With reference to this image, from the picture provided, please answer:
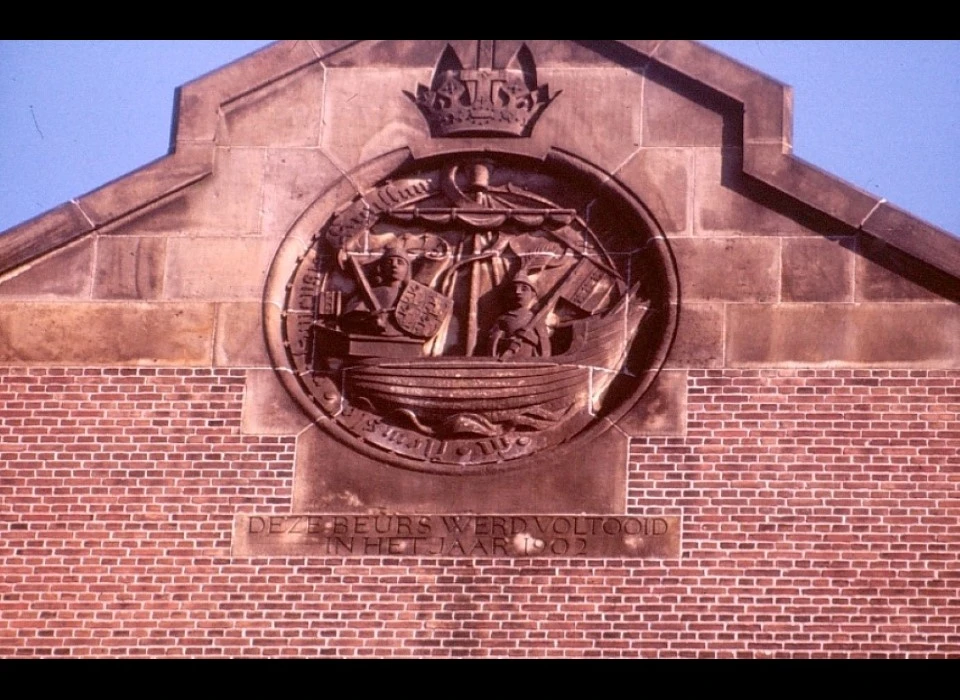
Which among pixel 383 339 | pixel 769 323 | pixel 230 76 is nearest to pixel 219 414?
pixel 383 339

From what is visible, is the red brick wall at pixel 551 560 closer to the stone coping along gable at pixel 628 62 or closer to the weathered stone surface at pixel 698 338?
the weathered stone surface at pixel 698 338

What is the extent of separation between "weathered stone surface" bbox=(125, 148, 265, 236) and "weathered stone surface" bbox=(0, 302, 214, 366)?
1.84ft

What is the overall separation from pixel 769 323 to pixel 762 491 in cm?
113

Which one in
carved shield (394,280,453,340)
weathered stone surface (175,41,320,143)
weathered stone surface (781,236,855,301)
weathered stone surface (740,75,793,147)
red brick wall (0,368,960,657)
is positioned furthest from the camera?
weathered stone surface (175,41,320,143)

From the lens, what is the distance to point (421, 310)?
17.1m

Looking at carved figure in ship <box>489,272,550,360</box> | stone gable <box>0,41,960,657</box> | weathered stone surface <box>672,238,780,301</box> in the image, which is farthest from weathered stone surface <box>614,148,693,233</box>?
carved figure in ship <box>489,272,550,360</box>

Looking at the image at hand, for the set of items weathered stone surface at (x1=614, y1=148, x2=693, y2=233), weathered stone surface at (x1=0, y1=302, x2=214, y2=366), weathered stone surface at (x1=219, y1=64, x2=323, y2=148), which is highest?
weathered stone surface at (x1=219, y1=64, x2=323, y2=148)

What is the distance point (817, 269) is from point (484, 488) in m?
2.54

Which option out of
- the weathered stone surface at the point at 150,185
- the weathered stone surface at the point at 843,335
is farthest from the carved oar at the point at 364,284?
the weathered stone surface at the point at 843,335

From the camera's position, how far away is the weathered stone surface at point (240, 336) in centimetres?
1706

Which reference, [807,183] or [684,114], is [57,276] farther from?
[807,183]

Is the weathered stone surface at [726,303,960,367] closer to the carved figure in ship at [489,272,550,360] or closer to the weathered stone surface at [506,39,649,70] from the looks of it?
the carved figure in ship at [489,272,550,360]

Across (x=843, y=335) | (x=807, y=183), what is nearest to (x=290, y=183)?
(x=807, y=183)

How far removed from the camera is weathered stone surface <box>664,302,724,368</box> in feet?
55.1
